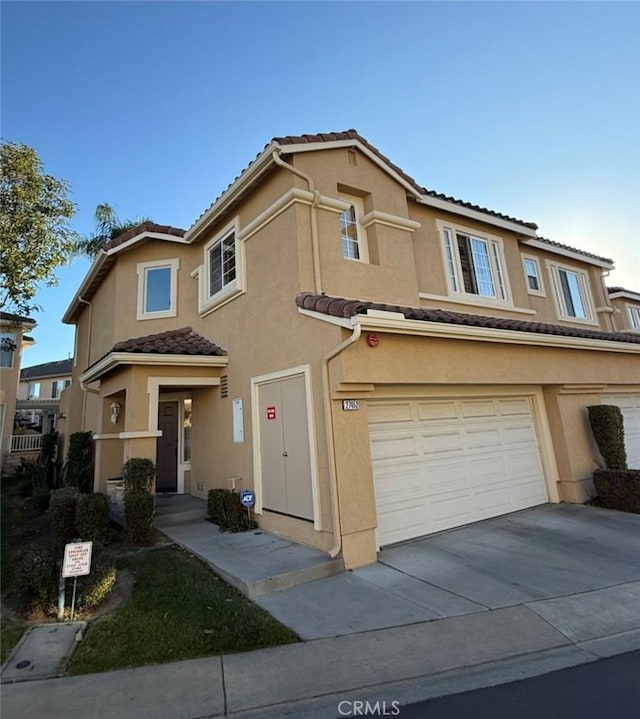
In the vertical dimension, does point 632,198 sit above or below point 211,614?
above

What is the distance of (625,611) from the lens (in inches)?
174

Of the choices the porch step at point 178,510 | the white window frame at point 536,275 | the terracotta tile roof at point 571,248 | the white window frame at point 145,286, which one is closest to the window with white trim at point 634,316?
the terracotta tile roof at point 571,248

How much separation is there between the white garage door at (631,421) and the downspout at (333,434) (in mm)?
8183

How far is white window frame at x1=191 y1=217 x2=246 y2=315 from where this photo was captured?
29.1 ft

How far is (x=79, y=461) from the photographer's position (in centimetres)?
1148

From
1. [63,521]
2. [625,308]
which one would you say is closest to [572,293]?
[625,308]

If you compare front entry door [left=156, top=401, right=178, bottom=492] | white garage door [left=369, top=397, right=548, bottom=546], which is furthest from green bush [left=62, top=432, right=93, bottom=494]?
white garage door [left=369, top=397, right=548, bottom=546]

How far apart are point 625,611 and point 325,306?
16.9 ft

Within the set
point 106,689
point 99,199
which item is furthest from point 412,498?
point 99,199

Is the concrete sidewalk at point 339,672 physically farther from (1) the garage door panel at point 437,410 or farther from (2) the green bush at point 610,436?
(2) the green bush at point 610,436

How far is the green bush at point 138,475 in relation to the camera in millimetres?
7328

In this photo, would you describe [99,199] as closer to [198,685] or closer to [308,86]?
[308,86]

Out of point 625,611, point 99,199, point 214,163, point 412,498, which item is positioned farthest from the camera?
point 99,199

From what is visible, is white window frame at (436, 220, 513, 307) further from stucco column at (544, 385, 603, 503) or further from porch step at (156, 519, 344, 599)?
porch step at (156, 519, 344, 599)
